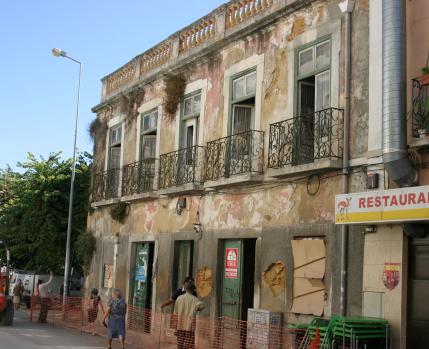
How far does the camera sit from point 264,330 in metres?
12.5

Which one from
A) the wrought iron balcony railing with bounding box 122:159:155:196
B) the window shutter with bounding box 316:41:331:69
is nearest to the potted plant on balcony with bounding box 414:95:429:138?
the window shutter with bounding box 316:41:331:69

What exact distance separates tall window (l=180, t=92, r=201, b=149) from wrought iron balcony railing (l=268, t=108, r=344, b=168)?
3.82m

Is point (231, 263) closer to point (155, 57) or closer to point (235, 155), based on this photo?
point (235, 155)

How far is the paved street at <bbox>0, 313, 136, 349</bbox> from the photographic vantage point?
49.5ft

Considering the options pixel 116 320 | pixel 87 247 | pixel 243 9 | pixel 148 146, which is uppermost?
Answer: pixel 243 9

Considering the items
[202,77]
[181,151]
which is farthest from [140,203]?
[202,77]

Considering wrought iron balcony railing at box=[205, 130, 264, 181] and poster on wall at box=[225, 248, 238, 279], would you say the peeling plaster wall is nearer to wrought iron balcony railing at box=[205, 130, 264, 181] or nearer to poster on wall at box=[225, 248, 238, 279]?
poster on wall at box=[225, 248, 238, 279]

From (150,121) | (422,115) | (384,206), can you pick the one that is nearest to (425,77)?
(422,115)

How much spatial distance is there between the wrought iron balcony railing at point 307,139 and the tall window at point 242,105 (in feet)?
5.78

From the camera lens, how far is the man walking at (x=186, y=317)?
13.1 m

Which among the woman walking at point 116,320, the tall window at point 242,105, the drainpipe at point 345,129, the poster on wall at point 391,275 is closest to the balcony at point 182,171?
the tall window at point 242,105

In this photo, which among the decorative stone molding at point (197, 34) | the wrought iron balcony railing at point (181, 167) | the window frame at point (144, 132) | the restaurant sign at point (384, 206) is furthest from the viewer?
the window frame at point (144, 132)

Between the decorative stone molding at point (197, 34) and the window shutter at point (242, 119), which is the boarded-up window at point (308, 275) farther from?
the decorative stone molding at point (197, 34)

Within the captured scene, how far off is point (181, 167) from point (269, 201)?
367 centimetres
